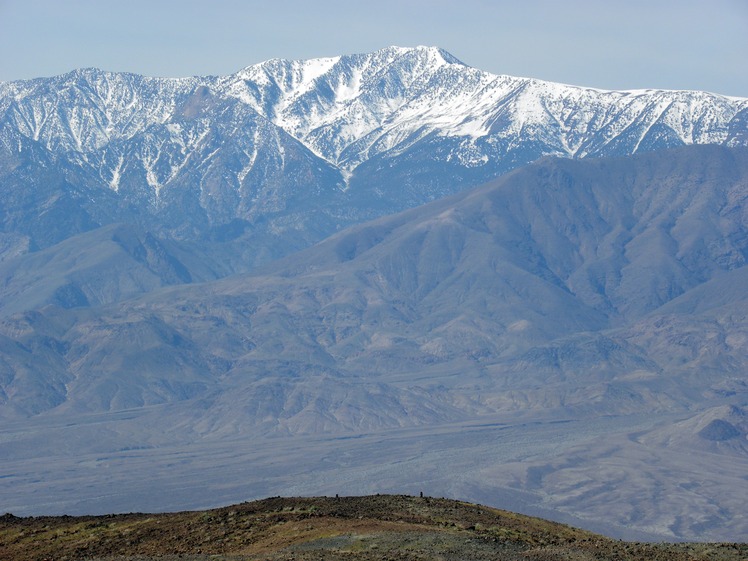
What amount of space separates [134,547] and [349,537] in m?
8.01

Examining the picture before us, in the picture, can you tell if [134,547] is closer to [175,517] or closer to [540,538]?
[175,517]

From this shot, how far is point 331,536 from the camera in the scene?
154 ft

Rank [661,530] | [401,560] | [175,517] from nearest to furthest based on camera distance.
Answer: [401,560] < [175,517] < [661,530]

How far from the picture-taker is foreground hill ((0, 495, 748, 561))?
45.0 meters

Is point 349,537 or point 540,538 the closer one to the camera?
point 349,537

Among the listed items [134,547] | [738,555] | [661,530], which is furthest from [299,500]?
[661,530]

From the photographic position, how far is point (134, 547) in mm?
49250

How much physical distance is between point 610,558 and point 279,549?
10.7 meters

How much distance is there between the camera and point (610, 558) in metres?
45.1

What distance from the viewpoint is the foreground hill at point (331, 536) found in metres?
45.0

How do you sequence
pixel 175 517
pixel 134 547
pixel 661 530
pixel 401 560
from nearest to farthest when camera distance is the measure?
pixel 401 560 < pixel 134 547 < pixel 175 517 < pixel 661 530

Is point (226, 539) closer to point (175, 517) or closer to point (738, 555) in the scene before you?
point (175, 517)

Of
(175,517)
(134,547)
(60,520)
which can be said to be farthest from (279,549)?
(60,520)

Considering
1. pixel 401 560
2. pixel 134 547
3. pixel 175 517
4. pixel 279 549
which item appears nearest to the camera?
pixel 401 560
